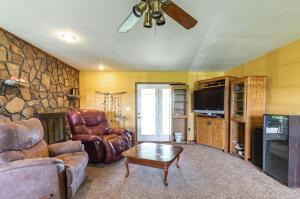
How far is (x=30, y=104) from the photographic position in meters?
3.21

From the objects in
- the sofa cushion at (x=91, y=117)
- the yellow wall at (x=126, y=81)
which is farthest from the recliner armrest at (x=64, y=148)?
the yellow wall at (x=126, y=81)

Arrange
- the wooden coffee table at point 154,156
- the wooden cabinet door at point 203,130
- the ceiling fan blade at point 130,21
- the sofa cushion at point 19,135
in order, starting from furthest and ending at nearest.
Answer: the wooden cabinet door at point 203,130 → the wooden coffee table at point 154,156 → the sofa cushion at point 19,135 → the ceiling fan blade at point 130,21

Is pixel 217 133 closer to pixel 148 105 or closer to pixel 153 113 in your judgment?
pixel 153 113

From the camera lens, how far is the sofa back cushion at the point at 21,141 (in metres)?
2.01

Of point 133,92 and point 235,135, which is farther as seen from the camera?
point 133,92

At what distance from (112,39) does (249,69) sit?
340cm

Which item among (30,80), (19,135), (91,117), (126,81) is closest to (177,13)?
(19,135)

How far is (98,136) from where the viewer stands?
3.56 metres

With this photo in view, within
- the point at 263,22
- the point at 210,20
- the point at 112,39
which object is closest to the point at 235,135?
the point at 263,22

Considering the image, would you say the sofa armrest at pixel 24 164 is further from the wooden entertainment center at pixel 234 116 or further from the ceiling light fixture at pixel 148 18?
the wooden entertainment center at pixel 234 116

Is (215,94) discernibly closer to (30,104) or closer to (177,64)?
(177,64)

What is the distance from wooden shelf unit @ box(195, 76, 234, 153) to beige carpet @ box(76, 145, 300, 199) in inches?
38.6

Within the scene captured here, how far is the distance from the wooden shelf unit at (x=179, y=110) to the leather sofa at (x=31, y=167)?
3.39 metres

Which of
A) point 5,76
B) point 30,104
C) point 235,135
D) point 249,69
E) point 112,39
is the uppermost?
point 112,39
